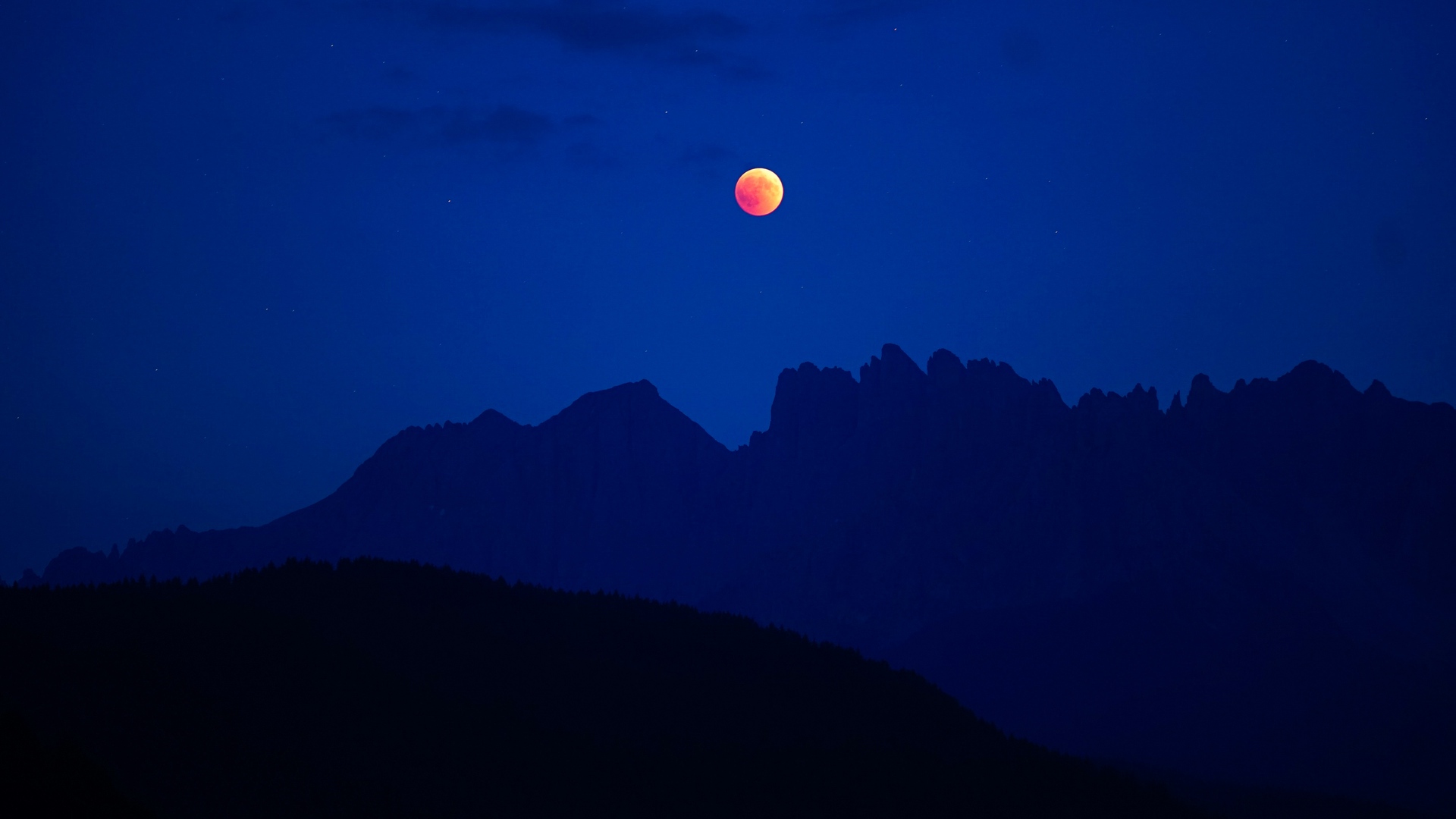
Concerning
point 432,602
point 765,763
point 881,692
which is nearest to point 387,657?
point 432,602

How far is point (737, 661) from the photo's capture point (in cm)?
10106

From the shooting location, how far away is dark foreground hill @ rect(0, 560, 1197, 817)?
64.0 meters

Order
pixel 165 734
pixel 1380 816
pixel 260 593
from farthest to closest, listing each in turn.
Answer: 1. pixel 1380 816
2. pixel 260 593
3. pixel 165 734

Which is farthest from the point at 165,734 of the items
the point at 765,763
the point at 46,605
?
the point at 765,763

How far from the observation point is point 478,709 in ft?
264

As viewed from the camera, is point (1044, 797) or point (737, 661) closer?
point (1044, 797)

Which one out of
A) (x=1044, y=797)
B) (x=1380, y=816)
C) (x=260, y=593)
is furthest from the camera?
(x=1380, y=816)

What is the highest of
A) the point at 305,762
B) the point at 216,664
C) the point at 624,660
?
the point at 624,660

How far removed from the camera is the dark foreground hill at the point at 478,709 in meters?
64.0

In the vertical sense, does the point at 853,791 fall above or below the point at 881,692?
→ below

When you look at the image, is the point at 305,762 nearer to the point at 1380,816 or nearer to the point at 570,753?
the point at 570,753

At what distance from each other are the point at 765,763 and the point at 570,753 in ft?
43.6

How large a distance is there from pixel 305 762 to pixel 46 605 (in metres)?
19.5

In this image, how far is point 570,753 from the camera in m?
80.6
